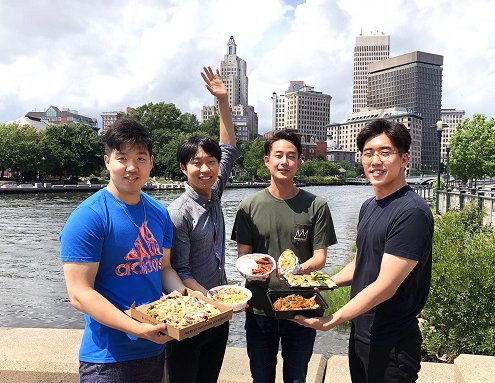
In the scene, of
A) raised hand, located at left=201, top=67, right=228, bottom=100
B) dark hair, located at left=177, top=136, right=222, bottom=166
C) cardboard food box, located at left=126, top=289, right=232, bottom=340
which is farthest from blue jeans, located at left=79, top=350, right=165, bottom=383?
raised hand, located at left=201, top=67, right=228, bottom=100

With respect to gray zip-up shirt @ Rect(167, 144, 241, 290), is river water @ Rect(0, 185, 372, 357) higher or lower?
lower

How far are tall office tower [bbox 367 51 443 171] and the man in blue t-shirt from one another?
15050 centimetres

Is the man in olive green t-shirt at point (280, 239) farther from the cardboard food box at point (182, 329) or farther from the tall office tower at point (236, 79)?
the tall office tower at point (236, 79)

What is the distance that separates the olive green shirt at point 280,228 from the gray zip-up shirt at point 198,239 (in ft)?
0.73

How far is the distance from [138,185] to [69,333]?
71.4 inches

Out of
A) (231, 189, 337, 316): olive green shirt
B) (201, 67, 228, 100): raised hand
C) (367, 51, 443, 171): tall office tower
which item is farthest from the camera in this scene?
(367, 51, 443, 171): tall office tower

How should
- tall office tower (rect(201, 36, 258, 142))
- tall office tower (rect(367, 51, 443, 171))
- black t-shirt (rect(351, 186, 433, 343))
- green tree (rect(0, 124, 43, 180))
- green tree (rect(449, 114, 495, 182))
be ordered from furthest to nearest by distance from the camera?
tall office tower (rect(201, 36, 258, 142)), tall office tower (rect(367, 51, 443, 171)), green tree (rect(0, 124, 43, 180)), green tree (rect(449, 114, 495, 182)), black t-shirt (rect(351, 186, 433, 343))

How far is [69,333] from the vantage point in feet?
11.1

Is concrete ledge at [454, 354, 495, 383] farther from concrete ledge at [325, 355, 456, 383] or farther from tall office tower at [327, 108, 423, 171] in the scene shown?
tall office tower at [327, 108, 423, 171]

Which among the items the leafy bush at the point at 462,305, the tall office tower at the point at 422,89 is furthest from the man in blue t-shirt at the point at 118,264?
the tall office tower at the point at 422,89

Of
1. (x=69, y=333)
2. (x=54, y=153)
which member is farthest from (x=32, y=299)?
(x=54, y=153)

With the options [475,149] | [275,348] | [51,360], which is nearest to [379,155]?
[275,348]

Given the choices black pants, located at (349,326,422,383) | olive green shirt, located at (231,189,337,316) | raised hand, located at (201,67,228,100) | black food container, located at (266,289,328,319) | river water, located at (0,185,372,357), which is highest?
raised hand, located at (201,67,228,100)

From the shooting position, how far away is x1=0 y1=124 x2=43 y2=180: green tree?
50250 mm
